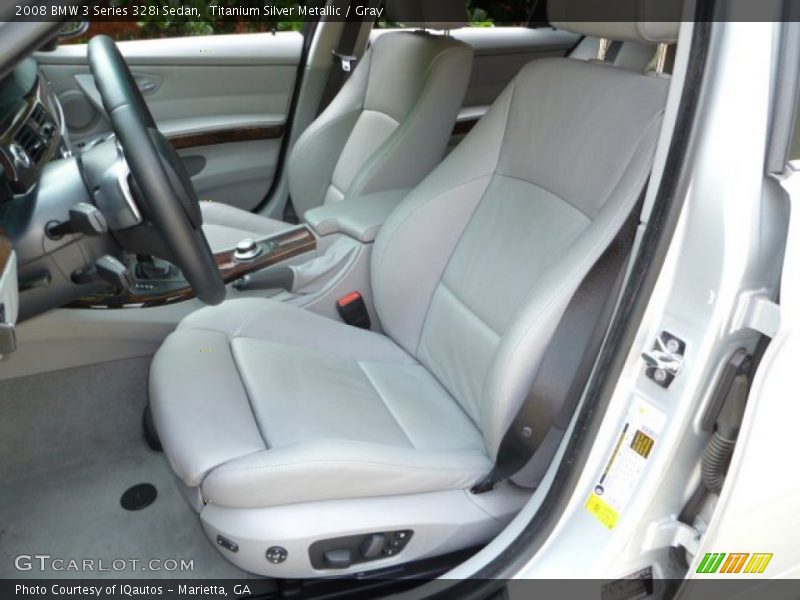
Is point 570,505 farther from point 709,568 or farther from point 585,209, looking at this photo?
point 585,209

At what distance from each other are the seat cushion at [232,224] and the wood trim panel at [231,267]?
207mm

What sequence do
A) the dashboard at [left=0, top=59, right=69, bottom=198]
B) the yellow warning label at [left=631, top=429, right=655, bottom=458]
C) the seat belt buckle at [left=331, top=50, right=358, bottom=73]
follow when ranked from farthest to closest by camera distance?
1. the seat belt buckle at [left=331, top=50, right=358, bottom=73]
2. the dashboard at [left=0, top=59, right=69, bottom=198]
3. the yellow warning label at [left=631, top=429, right=655, bottom=458]

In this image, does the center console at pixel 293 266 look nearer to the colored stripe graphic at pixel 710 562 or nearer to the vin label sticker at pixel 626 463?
the vin label sticker at pixel 626 463

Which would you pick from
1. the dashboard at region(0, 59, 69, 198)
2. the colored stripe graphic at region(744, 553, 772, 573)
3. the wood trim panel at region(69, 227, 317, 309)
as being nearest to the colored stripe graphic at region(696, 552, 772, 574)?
the colored stripe graphic at region(744, 553, 772, 573)

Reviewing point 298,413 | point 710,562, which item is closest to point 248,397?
point 298,413

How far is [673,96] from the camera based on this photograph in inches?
41.1

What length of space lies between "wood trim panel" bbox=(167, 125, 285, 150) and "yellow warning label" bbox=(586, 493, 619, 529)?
187cm

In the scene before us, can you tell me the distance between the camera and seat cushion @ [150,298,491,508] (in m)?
1.21

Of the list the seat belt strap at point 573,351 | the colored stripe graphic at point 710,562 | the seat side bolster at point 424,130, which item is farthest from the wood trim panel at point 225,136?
the colored stripe graphic at point 710,562

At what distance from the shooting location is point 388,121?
7.52 ft

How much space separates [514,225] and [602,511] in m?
0.59

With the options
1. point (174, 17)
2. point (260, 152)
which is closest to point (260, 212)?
point (260, 152)

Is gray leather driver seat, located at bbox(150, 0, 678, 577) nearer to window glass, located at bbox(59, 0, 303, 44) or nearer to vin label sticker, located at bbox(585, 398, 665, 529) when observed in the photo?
vin label sticker, located at bbox(585, 398, 665, 529)

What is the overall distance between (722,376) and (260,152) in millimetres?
2037
